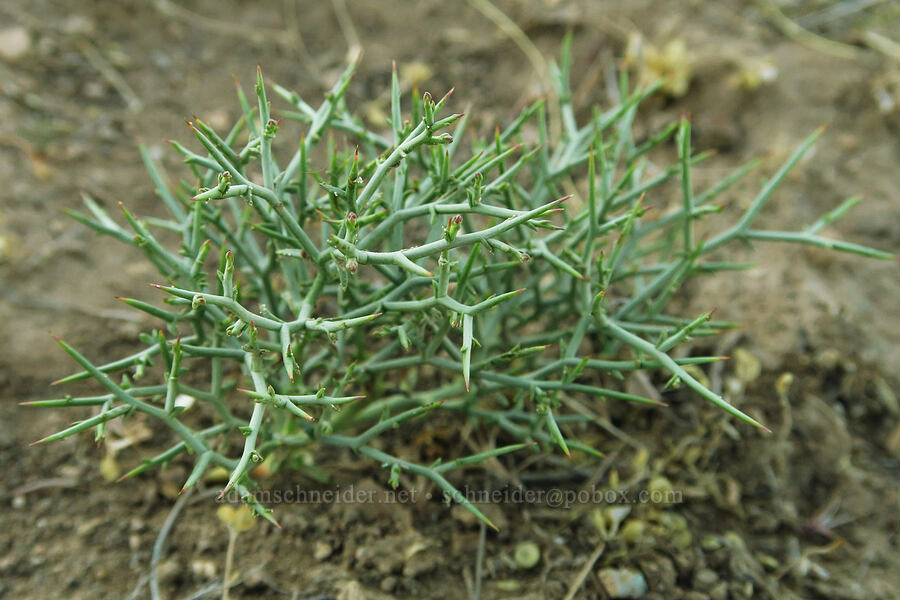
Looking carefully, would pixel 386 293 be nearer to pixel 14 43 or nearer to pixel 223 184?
pixel 223 184

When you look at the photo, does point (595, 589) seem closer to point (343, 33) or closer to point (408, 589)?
point (408, 589)

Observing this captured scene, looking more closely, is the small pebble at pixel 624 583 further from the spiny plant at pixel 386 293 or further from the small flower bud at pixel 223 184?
the small flower bud at pixel 223 184

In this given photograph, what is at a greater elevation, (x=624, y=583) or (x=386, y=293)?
(x=386, y=293)

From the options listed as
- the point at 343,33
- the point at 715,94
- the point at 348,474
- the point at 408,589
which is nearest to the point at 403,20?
the point at 343,33

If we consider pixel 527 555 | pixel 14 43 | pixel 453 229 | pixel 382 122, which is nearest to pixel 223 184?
pixel 453 229

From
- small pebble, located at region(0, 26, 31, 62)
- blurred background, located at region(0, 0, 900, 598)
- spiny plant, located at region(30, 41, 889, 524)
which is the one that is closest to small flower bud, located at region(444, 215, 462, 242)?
spiny plant, located at region(30, 41, 889, 524)

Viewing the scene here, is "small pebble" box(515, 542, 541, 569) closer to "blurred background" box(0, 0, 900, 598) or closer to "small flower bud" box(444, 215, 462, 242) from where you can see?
"blurred background" box(0, 0, 900, 598)
